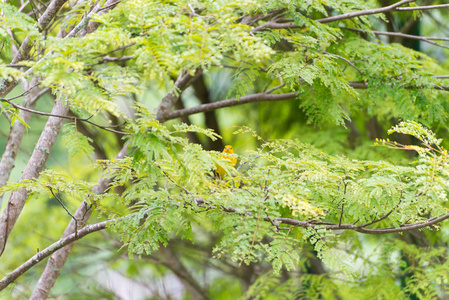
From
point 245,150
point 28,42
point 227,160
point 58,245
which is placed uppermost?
point 28,42

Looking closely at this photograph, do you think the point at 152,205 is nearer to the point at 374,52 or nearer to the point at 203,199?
the point at 203,199

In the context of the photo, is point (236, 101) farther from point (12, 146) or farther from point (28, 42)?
point (12, 146)

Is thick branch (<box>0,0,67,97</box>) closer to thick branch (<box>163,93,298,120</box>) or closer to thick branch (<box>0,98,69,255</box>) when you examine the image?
thick branch (<box>0,98,69,255</box>)

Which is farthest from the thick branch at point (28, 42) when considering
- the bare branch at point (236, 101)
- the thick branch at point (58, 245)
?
the bare branch at point (236, 101)

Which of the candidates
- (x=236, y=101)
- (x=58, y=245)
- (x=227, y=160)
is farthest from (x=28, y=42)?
(x=236, y=101)

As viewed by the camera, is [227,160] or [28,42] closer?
[227,160]

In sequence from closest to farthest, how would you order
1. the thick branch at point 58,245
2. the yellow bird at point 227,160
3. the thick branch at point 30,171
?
the yellow bird at point 227,160 < the thick branch at point 58,245 < the thick branch at point 30,171

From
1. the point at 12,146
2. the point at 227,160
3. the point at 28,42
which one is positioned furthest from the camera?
the point at 12,146

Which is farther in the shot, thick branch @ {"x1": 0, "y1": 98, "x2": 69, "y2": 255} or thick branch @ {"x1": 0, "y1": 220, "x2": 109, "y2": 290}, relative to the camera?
thick branch @ {"x1": 0, "y1": 98, "x2": 69, "y2": 255}

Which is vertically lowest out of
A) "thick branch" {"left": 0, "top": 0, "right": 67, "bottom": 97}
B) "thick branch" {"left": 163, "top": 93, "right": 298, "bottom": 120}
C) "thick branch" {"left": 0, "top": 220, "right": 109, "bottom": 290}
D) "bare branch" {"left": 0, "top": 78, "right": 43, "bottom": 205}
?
"thick branch" {"left": 0, "top": 220, "right": 109, "bottom": 290}

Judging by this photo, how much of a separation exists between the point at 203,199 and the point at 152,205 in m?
0.34

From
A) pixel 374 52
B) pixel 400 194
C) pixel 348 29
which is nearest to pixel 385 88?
pixel 374 52

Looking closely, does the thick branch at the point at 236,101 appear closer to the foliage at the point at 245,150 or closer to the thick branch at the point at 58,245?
the foliage at the point at 245,150

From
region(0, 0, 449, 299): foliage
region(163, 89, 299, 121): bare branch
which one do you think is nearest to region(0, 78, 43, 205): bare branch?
region(0, 0, 449, 299): foliage
